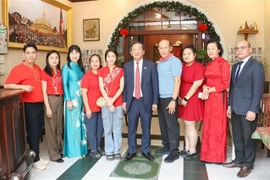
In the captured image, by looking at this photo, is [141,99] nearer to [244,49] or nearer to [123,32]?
[244,49]

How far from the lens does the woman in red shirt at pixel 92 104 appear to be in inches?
→ 120

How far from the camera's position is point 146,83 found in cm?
288

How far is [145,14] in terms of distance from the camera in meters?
5.89

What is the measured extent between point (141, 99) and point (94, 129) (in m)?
0.75

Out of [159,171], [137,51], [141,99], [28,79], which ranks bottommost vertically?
[159,171]

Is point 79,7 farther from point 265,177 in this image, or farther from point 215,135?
point 265,177

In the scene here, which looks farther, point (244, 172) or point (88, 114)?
point (88, 114)

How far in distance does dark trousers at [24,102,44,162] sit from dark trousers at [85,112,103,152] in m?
0.59

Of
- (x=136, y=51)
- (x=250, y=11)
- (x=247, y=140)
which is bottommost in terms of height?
(x=247, y=140)

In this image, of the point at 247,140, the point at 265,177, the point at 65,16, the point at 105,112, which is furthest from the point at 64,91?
the point at 65,16

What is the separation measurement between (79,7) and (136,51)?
382 cm

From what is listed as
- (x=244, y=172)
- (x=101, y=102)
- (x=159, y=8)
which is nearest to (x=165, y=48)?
(x=101, y=102)

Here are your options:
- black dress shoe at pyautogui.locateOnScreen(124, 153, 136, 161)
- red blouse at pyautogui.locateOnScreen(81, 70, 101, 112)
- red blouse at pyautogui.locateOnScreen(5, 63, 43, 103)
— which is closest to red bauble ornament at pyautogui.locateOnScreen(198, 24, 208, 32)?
red blouse at pyautogui.locateOnScreen(81, 70, 101, 112)

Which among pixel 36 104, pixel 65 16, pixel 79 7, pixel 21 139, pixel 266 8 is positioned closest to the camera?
pixel 21 139
